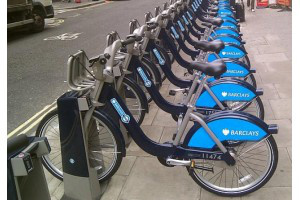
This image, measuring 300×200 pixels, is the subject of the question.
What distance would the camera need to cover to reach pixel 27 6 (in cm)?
1097

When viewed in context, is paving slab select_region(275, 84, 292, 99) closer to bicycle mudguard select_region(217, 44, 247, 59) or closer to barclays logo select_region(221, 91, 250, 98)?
bicycle mudguard select_region(217, 44, 247, 59)

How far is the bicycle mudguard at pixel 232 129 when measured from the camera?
271 cm

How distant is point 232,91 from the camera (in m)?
3.52

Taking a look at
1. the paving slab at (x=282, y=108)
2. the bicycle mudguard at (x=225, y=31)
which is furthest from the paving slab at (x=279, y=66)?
the paving slab at (x=282, y=108)

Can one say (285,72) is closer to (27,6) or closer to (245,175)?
(245,175)

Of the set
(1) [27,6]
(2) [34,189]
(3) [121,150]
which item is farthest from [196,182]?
(1) [27,6]

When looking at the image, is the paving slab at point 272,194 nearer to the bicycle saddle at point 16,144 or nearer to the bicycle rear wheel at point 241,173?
the bicycle rear wheel at point 241,173

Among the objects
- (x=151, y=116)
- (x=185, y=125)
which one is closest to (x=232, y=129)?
(x=185, y=125)

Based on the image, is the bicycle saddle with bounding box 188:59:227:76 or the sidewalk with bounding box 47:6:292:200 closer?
the bicycle saddle with bounding box 188:59:227:76

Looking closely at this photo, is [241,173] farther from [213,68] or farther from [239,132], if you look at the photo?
[213,68]

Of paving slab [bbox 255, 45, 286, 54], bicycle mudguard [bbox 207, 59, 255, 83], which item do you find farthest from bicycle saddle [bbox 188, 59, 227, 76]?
paving slab [bbox 255, 45, 286, 54]

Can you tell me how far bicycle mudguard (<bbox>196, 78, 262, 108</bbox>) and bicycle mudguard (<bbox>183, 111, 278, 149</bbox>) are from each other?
78 centimetres

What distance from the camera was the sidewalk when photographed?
3.00m

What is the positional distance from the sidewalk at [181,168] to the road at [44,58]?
2.00 m
